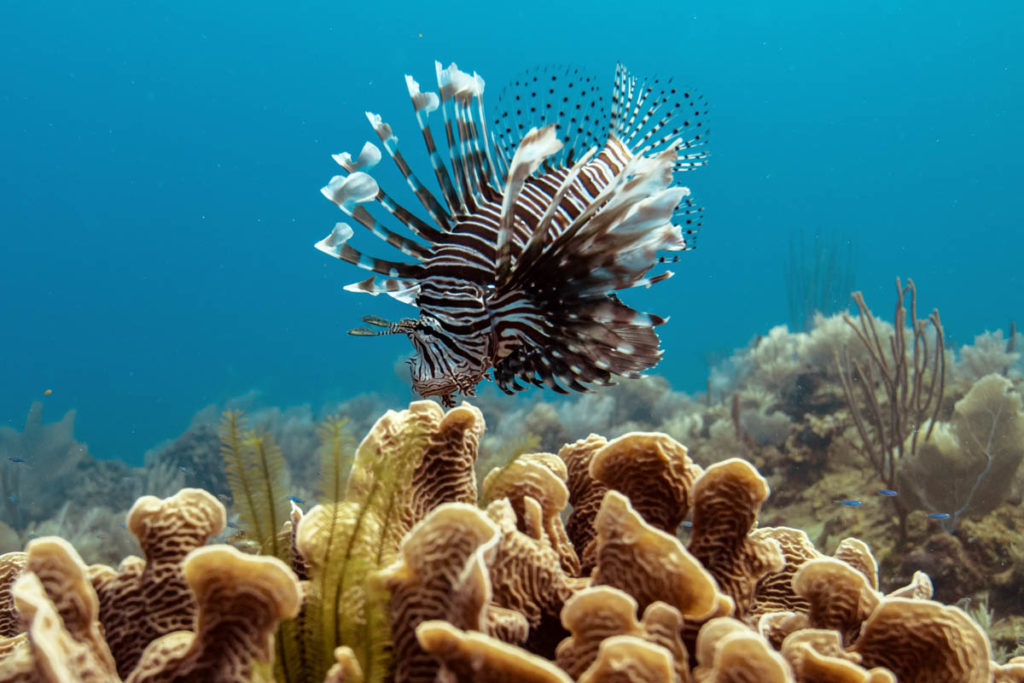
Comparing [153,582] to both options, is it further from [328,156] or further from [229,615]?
[328,156]

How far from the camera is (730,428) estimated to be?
872cm

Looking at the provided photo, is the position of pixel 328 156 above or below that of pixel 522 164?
above

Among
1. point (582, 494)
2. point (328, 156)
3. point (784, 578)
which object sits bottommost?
point (784, 578)

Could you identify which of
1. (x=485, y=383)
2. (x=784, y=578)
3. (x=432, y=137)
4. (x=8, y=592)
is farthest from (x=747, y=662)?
(x=485, y=383)

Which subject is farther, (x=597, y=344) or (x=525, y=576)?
(x=597, y=344)

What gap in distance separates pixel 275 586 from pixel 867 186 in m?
113

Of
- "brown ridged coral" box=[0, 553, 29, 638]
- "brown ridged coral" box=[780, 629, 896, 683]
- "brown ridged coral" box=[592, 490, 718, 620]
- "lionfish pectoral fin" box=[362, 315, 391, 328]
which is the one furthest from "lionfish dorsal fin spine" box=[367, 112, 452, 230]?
"brown ridged coral" box=[780, 629, 896, 683]

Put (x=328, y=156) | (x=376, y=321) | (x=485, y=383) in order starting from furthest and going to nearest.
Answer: (x=328, y=156) < (x=485, y=383) < (x=376, y=321)

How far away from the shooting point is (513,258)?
3.02 metres

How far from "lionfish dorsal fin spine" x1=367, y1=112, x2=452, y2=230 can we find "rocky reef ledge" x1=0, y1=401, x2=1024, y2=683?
1.89 meters

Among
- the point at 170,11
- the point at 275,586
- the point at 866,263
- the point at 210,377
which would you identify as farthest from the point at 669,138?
the point at 866,263

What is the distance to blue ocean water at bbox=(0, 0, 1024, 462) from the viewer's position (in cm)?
7425

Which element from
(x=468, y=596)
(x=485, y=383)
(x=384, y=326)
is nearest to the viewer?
(x=468, y=596)

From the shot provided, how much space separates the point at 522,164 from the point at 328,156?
314ft
